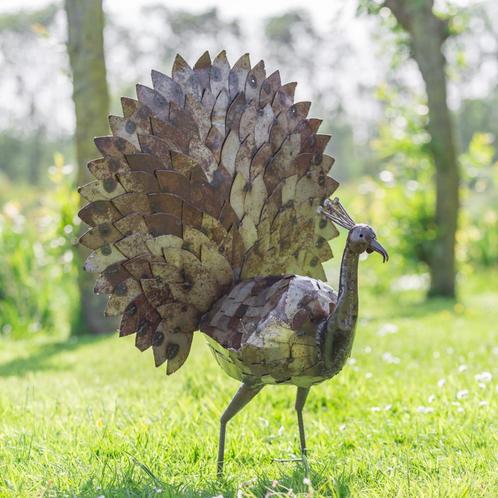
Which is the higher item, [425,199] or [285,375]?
[425,199]

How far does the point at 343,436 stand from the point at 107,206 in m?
1.69

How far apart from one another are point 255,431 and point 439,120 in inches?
296

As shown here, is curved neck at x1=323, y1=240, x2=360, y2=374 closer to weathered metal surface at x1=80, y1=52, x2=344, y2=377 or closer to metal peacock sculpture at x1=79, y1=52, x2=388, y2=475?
metal peacock sculpture at x1=79, y1=52, x2=388, y2=475

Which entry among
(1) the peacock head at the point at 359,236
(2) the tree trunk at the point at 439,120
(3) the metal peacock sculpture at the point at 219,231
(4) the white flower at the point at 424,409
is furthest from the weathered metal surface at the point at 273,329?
(2) the tree trunk at the point at 439,120

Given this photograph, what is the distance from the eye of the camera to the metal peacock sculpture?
2.83 m

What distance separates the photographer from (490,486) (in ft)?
8.86

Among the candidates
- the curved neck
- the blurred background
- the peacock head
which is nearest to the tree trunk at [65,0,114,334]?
the blurred background

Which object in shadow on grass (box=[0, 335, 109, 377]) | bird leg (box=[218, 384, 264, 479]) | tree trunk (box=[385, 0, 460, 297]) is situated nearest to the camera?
bird leg (box=[218, 384, 264, 479])

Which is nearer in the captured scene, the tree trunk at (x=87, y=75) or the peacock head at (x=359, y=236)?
the peacock head at (x=359, y=236)

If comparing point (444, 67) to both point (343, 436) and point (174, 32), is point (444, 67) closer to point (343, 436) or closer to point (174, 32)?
point (343, 436)

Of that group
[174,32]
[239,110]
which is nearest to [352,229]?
[239,110]

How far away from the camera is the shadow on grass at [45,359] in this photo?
6177 millimetres

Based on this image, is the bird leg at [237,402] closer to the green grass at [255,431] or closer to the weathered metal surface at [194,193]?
the green grass at [255,431]

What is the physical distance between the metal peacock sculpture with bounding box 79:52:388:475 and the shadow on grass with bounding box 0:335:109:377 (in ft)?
11.2
